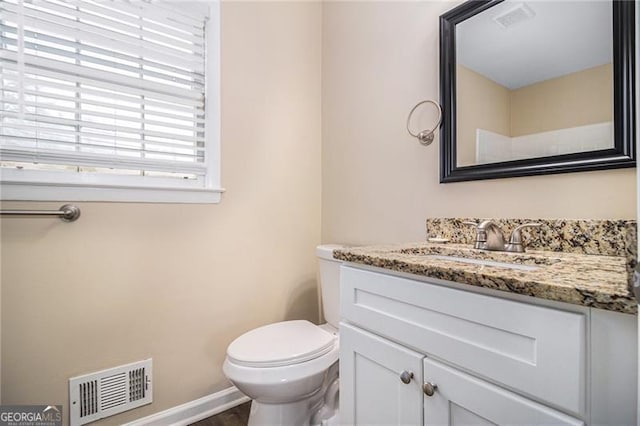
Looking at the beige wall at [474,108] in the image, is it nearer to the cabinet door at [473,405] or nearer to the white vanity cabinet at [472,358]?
the white vanity cabinet at [472,358]

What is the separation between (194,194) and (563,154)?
144 centimetres

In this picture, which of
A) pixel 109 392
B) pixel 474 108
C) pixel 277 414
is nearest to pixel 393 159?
pixel 474 108

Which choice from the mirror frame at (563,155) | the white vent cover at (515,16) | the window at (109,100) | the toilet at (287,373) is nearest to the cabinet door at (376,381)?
the toilet at (287,373)

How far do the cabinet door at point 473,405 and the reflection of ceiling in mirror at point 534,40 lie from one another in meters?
0.95

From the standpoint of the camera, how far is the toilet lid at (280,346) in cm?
116

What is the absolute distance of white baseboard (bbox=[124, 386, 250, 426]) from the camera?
1367mm

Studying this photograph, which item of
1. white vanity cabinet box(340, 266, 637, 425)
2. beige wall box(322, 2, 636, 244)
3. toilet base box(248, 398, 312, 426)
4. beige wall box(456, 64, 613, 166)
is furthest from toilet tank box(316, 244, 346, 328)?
beige wall box(456, 64, 613, 166)

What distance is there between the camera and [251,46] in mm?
1661

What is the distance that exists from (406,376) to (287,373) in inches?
20.5

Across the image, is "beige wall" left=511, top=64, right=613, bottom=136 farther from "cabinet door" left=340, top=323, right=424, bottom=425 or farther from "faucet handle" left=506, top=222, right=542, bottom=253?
"cabinet door" left=340, top=323, right=424, bottom=425

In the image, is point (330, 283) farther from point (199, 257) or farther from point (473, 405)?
point (473, 405)

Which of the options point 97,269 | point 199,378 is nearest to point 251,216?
point 97,269

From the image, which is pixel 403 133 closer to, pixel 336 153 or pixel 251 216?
pixel 336 153
